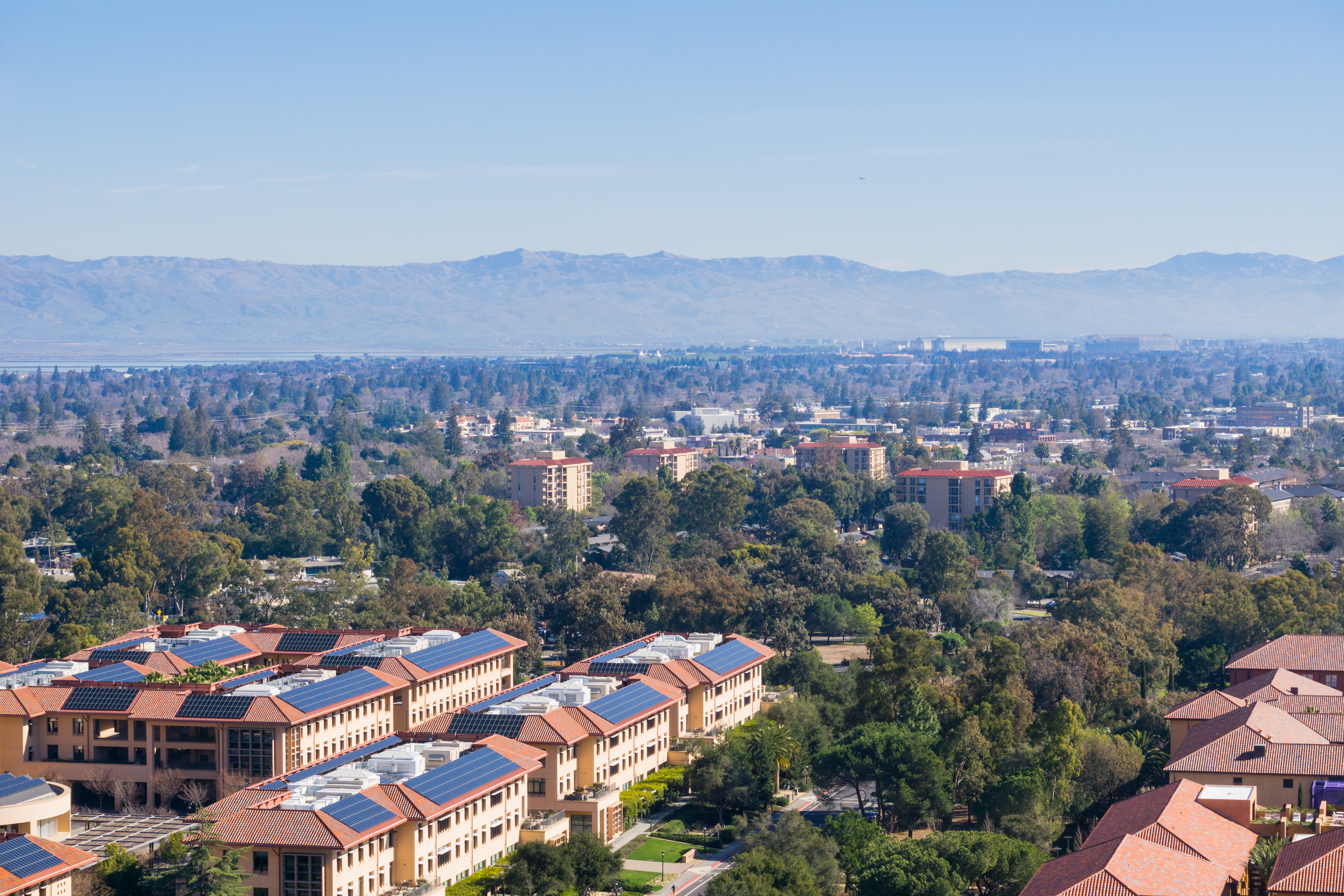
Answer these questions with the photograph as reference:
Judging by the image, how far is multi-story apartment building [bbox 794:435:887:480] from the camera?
110 meters

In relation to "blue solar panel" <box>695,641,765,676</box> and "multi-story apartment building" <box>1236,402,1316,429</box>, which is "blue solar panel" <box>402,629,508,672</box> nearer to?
"blue solar panel" <box>695,641,765,676</box>

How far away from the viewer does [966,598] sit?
60.5 m

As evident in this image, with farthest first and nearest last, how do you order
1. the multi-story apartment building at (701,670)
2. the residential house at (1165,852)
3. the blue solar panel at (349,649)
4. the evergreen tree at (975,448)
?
the evergreen tree at (975,448)
the blue solar panel at (349,649)
the multi-story apartment building at (701,670)
the residential house at (1165,852)

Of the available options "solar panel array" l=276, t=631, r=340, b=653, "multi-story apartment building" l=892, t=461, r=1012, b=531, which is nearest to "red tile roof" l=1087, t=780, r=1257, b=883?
"solar panel array" l=276, t=631, r=340, b=653

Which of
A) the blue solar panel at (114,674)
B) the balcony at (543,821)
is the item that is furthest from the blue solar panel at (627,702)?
the blue solar panel at (114,674)

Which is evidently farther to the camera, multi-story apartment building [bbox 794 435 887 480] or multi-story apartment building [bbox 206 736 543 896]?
multi-story apartment building [bbox 794 435 887 480]

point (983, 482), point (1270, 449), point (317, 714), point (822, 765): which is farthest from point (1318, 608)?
point (1270, 449)

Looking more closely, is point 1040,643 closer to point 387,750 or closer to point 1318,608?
point 1318,608

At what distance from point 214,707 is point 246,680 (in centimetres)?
319

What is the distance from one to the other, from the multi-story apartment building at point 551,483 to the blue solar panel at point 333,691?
51279mm

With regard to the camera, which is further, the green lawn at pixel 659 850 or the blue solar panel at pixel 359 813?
the green lawn at pixel 659 850

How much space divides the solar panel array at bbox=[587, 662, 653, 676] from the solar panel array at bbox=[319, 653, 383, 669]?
17.9 ft

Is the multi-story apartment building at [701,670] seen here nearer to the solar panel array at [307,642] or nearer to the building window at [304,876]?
the solar panel array at [307,642]

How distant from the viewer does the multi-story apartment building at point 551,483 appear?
96.1m
